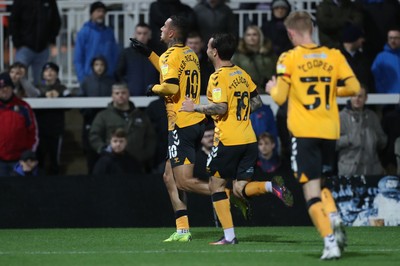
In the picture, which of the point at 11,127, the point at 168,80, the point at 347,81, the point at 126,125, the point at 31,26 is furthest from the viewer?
the point at 31,26

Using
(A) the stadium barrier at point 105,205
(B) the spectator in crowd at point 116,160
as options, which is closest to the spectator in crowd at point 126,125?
(B) the spectator in crowd at point 116,160

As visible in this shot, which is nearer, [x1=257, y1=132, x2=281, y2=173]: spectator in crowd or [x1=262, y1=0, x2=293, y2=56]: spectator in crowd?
[x1=257, y1=132, x2=281, y2=173]: spectator in crowd

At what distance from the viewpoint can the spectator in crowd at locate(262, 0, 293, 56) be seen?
1861 cm

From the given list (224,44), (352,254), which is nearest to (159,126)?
(224,44)

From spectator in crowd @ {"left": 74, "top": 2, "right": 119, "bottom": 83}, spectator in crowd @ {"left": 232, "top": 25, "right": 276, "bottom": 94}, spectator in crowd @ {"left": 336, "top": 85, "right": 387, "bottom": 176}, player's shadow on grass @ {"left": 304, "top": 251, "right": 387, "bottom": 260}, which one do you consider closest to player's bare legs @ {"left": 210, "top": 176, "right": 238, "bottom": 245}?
player's shadow on grass @ {"left": 304, "top": 251, "right": 387, "bottom": 260}

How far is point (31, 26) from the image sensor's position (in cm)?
1883

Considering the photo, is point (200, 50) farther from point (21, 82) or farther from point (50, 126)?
point (21, 82)

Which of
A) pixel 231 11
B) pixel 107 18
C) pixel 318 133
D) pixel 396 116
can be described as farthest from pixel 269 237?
pixel 107 18

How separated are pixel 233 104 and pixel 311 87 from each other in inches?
65.2

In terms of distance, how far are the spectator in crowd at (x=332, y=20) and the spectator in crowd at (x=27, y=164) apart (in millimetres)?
4960

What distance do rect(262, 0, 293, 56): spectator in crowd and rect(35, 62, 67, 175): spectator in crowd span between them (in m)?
3.49

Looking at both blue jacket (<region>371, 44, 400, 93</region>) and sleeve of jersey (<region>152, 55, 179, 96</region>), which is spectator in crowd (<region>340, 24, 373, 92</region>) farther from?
sleeve of jersey (<region>152, 55, 179, 96</region>)

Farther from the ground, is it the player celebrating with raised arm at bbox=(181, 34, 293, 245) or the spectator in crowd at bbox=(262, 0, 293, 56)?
the spectator in crowd at bbox=(262, 0, 293, 56)

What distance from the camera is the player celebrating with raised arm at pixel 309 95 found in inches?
401
